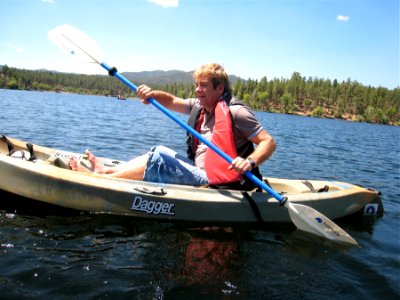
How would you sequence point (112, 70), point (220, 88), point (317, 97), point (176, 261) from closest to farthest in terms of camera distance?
point (176, 261) → point (220, 88) → point (112, 70) → point (317, 97)

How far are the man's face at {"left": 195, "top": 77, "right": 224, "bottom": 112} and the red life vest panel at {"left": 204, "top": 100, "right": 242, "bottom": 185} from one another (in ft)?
0.37

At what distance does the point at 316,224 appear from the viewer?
481 cm

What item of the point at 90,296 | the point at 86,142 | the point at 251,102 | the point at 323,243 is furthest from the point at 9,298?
the point at 251,102

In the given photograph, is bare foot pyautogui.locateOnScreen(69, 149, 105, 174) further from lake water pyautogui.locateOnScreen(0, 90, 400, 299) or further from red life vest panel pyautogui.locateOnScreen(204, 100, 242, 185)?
red life vest panel pyautogui.locateOnScreen(204, 100, 242, 185)

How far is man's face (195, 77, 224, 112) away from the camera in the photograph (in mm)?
4535

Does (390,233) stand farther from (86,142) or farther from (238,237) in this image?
(86,142)

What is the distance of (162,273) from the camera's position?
3441mm

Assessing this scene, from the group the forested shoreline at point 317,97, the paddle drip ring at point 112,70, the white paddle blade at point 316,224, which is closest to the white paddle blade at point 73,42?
the paddle drip ring at point 112,70

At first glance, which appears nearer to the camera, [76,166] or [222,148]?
[222,148]

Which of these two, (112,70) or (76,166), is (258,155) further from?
(112,70)

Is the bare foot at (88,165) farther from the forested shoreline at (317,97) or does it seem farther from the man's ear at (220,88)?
the forested shoreline at (317,97)

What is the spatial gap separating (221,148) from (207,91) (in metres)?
0.77

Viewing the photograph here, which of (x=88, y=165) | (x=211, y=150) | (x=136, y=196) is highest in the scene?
(x=211, y=150)

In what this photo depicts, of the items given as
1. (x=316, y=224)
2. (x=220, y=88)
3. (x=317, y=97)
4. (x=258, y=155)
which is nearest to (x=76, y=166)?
(x=220, y=88)
